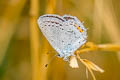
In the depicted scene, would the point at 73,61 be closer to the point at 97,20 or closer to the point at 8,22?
the point at 97,20

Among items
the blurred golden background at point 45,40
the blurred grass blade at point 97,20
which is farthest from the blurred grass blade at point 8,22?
the blurred grass blade at point 97,20

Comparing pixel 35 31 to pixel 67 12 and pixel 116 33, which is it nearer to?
pixel 67 12

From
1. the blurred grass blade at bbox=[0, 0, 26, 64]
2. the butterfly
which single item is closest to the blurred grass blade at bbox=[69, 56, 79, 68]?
the butterfly

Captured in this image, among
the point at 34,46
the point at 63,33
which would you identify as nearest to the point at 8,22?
the point at 34,46

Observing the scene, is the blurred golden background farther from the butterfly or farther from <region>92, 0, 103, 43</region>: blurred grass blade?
the butterfly

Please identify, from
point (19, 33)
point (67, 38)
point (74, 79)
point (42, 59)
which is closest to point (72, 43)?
point (67, 38)

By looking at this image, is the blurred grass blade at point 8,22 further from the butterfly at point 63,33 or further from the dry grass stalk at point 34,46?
the butterfly at point 63,33
